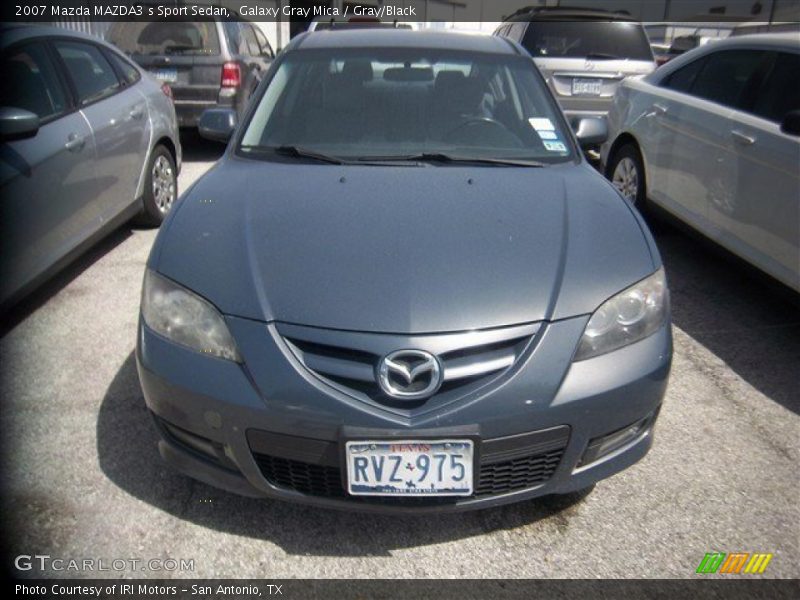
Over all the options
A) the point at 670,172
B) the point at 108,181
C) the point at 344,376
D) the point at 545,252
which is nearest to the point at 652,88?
the point at 670,172

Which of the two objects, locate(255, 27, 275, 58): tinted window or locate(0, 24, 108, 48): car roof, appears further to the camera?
locate(255, 27, 275, 58): tinted window

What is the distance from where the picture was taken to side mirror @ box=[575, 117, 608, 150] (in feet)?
11.3

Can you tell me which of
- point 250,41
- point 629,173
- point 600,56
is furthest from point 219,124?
point 250,41

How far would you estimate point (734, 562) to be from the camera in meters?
2.16

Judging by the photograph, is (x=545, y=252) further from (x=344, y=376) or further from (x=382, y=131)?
(x=382, y=131)

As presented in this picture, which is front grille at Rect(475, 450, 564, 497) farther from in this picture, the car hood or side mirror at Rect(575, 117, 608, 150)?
side mirror at Rect(575, 117, 608, 150)

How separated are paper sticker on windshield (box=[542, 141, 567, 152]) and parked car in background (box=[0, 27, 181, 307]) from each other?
8.08ft

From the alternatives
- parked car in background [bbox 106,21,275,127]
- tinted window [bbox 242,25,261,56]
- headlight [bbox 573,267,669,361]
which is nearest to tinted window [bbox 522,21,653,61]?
parked car in background [bbox 106,21,275,127]

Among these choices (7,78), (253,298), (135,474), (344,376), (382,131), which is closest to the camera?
(344,376)

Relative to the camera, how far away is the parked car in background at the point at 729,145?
3.47 meters

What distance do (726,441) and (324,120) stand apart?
217cm

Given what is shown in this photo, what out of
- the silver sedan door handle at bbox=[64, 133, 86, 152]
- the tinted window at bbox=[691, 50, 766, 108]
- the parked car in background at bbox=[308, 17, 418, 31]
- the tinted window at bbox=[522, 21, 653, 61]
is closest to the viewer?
the silver sedan door handle at bbox=[64, 133, 86, 152]

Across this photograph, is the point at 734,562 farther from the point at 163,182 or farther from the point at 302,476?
the point at 163,182

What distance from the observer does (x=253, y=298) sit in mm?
2002
